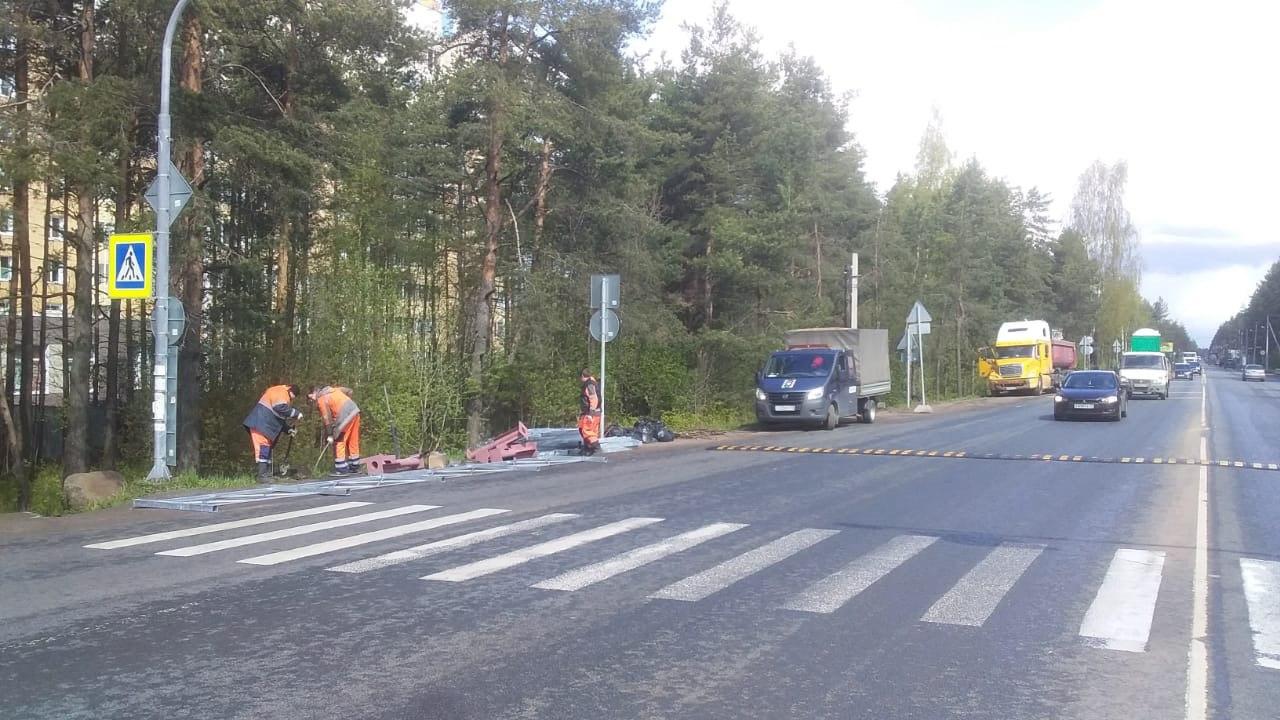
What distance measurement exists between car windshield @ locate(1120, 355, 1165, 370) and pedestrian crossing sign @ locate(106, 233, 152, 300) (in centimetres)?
4279

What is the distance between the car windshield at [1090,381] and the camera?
2982 centimetres

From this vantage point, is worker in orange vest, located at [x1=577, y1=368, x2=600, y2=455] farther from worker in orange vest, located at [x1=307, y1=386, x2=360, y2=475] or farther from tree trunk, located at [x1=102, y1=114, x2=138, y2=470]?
tree trunk, located at [x1=102, y1=114, x2=138, y2=470]

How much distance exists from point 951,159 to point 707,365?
44289mm

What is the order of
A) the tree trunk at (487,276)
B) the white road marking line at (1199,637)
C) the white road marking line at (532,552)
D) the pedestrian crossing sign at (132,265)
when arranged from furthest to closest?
the tree trunk at (487,276), the pedestrian crossing sign at (132,265), the white road marking line at (532,552), the white road marking line at (1199,637)

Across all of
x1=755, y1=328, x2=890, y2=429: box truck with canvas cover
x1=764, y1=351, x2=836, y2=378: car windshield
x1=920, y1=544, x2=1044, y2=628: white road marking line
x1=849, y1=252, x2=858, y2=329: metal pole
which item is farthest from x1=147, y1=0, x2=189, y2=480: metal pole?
x1=849, y1=252, x2=858, y2=329: metal pole

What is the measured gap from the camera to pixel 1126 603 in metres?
7.29

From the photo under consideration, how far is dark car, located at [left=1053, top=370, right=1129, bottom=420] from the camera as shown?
28.8 metres

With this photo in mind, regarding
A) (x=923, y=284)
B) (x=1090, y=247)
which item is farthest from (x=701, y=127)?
(x=1090, y=247)

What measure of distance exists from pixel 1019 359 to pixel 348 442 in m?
43.7

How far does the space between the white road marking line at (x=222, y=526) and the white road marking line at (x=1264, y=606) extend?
9.38 m

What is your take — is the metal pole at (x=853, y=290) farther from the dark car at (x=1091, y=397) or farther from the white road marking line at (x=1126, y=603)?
the white road marking line at (x=1126, y=603)

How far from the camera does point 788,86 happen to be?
42906 mm

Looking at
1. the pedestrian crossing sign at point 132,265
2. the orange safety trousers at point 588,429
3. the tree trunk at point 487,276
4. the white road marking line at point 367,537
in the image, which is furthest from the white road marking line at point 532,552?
the tree trunk at point 487,276

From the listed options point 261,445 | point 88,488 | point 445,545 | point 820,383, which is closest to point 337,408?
point 261,445
